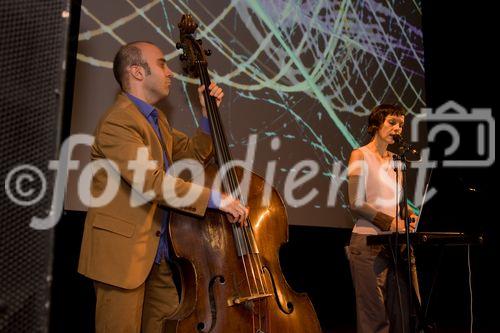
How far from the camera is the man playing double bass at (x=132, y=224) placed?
7.12 ft

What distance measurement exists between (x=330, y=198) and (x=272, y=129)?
72cm

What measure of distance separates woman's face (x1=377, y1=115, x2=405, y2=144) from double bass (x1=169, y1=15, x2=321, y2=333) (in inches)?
54.6

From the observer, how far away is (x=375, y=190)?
3.35 meters

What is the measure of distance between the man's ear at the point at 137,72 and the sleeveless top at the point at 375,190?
1515 millimetres

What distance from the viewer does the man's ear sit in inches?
101

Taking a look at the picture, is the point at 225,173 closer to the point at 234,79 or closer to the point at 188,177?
the point at 188,177

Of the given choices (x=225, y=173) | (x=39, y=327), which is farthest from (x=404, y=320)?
(x=39, y=327)

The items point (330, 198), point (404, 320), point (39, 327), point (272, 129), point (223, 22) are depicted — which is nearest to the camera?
point (39, 327)

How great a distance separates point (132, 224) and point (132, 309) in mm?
348

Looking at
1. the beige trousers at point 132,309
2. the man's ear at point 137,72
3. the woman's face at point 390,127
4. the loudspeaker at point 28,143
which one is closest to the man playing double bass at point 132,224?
the beige trousers at point 132,309

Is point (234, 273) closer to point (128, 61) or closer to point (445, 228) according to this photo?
point (128, 61)

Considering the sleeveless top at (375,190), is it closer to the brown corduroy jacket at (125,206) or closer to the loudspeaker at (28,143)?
the brown corduroy jacket at (125,206)

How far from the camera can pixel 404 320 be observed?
3.17 m

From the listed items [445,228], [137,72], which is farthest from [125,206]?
[445,228]
